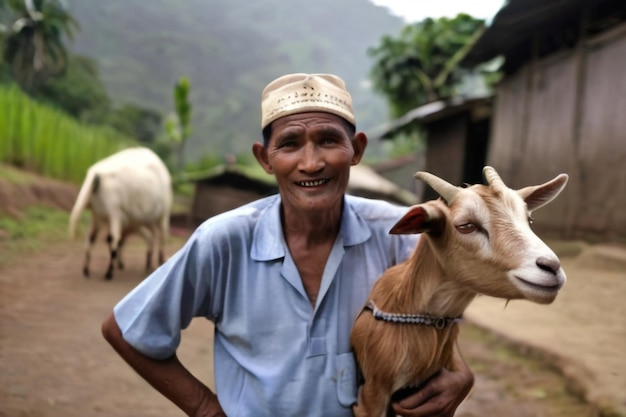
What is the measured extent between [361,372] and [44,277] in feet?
21.9

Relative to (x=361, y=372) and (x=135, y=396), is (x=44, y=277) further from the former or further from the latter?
(x=361, y=372)

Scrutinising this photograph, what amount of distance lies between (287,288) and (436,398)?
1.70 ft

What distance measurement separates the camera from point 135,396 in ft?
12.5

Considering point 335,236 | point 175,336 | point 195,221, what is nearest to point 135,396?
point 175,336

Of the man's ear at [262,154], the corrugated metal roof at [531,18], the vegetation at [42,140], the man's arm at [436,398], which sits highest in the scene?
the corrugated metal roof at [531,18]

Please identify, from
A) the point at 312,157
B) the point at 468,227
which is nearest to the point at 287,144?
the point at 312,157

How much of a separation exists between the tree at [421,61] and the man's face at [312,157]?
62.0 feet

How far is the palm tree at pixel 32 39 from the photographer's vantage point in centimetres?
2600

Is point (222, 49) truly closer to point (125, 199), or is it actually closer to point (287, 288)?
point (125, 199)

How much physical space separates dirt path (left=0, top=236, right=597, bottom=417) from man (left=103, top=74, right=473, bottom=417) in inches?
83.8

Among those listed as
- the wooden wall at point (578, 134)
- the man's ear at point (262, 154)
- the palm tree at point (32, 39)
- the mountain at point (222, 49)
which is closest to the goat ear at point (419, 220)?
the man's ear at point (262, 154)

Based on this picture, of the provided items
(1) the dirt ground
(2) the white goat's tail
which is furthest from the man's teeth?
(2) the white goat's tail

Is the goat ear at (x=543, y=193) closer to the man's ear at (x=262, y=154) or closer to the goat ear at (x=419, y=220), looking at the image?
the goat ear at (x=419, y=220)

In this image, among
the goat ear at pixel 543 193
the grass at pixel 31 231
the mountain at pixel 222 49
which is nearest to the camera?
the goat ear at pixel 543 193
